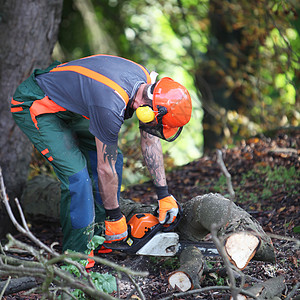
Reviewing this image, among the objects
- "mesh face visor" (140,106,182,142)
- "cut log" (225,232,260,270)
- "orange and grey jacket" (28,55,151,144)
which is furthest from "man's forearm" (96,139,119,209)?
"cut log" (225,232,260,270)

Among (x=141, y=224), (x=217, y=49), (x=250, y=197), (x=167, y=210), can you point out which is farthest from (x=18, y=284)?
(x=217, y=49)

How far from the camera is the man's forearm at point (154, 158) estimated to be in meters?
3.73

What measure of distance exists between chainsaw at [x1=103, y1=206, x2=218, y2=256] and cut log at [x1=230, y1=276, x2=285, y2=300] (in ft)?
1.85

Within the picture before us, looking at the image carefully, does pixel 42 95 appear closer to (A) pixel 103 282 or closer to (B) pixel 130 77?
(B) pixel 130 77

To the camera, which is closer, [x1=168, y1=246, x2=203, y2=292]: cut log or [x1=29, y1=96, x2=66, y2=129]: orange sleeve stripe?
[x1=168, y1=246, x2=203, y2=292]: cut log

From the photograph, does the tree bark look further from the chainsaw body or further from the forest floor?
the chainsaw body

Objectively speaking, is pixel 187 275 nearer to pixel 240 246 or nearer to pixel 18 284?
pixel 240 246

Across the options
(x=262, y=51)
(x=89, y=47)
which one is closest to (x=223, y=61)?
(x=262, y=51)

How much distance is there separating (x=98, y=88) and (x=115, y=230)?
117 cm

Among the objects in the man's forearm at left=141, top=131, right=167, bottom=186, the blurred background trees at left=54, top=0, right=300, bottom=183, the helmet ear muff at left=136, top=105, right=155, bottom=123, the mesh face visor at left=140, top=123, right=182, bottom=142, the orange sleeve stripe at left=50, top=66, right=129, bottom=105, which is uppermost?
the orange sleeve stripe at left=50, top=66, right=129, bottom=105

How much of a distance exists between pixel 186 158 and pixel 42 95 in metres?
8.14

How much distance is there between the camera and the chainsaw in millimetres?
3504

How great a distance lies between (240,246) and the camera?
121 inches

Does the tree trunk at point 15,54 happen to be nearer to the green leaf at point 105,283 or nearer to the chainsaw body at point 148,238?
the chainsaw body at point 148,238
